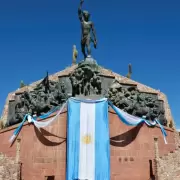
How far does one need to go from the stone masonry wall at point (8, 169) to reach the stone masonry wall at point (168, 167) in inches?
253

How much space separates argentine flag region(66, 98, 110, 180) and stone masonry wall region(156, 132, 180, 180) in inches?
102

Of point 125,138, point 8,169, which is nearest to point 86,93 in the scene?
point 125,138

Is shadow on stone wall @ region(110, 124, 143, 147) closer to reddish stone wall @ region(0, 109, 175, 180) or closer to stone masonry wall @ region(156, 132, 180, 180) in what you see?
reddish stone wall @ region(0, 109, 175, 180)

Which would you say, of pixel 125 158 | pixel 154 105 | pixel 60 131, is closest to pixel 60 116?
pixel 60 131

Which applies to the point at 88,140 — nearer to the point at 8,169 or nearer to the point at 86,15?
the point at 8,169

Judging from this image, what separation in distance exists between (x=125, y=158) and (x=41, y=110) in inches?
226

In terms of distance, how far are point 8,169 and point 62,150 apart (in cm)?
252

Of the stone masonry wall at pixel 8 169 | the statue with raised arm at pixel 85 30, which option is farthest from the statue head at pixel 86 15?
the stone masonry wall at pixel 8 169

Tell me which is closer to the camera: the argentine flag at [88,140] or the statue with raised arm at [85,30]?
the argentine flag at [88,140]

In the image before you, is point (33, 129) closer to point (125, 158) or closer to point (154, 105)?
point (125, 158)

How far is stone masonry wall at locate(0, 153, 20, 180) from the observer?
12.3 m

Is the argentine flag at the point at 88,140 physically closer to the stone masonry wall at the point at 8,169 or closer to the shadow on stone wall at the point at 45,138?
the shadow on stone wall at the point at 45,138

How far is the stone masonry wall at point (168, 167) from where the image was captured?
44.8 feet

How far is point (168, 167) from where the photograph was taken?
550 inches
